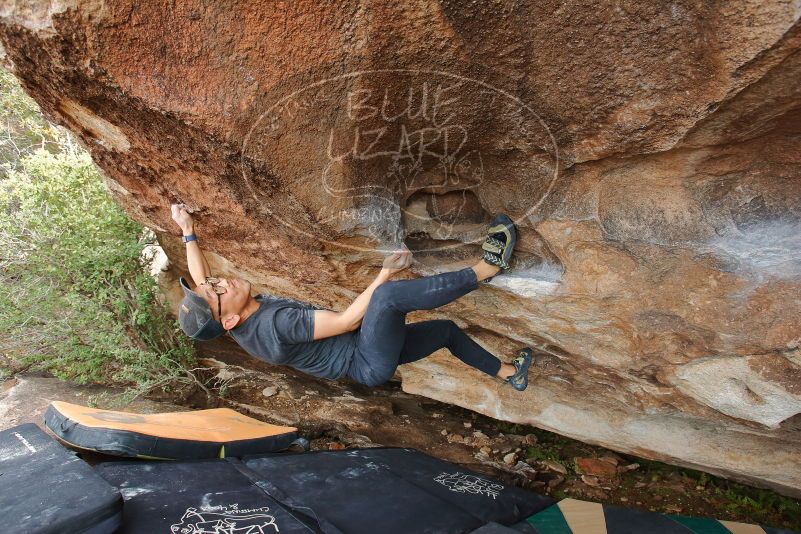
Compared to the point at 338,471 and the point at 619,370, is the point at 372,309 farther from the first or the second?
the point at 619,370

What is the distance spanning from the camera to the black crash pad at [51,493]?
1.67 m

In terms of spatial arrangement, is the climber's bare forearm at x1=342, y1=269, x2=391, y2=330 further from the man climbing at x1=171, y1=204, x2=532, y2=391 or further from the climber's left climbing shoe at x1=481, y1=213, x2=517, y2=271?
the climber's left climbing shoe at x1=481, y1=213, x2=517, y2=271

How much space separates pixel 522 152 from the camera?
2227mm

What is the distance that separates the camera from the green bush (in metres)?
4.22

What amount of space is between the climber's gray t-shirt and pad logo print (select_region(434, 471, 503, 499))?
3.02 feet

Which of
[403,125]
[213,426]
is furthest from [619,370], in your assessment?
[213,426]

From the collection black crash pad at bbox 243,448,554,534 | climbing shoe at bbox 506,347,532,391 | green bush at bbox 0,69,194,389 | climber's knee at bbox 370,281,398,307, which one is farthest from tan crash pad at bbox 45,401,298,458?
climbing shoe at bbox 506,347,532,391

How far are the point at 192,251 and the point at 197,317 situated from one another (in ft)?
1.71

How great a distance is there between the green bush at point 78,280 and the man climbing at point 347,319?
208cm

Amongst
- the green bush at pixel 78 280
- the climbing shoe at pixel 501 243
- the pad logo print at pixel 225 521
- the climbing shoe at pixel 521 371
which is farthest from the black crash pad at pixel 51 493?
the green bush at pixel 78 280

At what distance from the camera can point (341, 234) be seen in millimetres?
2520

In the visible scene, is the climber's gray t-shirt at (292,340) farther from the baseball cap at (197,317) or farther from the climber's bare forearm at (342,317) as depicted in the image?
the baseball cap at (197,317)

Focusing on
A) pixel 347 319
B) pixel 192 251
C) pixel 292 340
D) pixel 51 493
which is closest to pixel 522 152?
pixel 347 319

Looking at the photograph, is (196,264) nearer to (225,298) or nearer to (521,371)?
(225,298)
